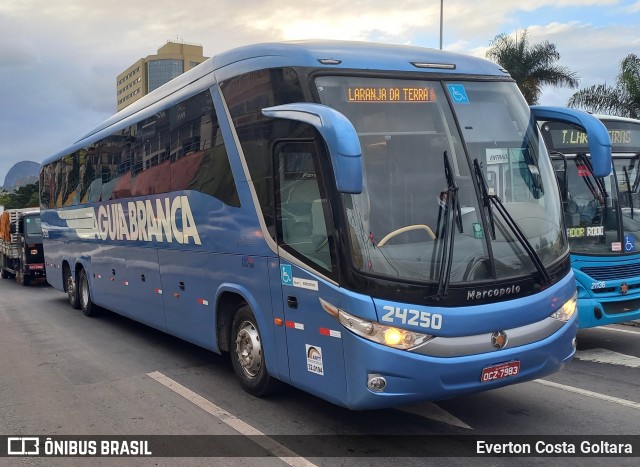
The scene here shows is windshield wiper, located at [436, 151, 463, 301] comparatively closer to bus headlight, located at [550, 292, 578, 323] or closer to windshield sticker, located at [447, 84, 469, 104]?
windshield sticker, located at [447, 84, 469, 104]

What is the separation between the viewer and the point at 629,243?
8.98 metres

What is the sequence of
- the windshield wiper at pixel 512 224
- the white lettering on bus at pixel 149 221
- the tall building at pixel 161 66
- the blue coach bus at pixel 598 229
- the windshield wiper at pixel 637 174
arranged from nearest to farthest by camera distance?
the windshield wiper at pixel 512 224 < the white lettering on bus at pixel 149 221 < the blue coach bus at pixel 598 229 < the windshield wiper at pixel 637 174 < the tall building at pixel 161 66

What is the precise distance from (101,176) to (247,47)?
6.17 m

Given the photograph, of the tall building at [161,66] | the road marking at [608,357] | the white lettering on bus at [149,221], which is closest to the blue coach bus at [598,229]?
the road marking at [608,357]

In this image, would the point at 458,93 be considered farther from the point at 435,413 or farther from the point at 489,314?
the point at 435,413

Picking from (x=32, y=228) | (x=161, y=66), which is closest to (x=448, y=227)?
(x=32, y=228)

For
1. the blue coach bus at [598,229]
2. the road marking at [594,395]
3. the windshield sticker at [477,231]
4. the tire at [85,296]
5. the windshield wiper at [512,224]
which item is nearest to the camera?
the windshield sticker at [477,231]

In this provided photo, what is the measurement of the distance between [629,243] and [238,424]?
593 centimetres

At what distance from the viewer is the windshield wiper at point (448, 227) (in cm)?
505

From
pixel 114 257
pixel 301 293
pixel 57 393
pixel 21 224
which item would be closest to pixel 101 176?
pixel 114 257

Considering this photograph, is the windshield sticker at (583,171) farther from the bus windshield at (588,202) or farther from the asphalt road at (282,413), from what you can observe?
the asphalt road at (282,413)

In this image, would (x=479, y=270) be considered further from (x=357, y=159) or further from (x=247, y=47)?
(x=247, y=47)

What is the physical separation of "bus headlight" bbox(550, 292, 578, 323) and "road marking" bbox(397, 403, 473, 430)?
125cm

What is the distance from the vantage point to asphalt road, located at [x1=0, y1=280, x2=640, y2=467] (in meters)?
5.38
